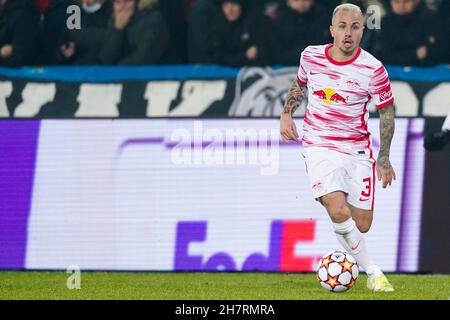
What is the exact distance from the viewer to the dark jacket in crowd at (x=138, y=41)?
45.4ft

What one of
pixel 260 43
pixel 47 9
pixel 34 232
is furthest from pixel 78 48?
A: pixel 34 232

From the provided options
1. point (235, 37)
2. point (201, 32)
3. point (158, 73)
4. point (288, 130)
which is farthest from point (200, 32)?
point (288, 130)

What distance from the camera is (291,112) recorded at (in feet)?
31.9

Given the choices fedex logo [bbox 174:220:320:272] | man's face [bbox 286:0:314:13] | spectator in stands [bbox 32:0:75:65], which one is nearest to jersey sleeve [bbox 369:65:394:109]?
fedex logo [bbox 174:220:320:272]

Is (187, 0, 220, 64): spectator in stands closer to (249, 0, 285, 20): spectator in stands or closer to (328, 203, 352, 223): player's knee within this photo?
(249, 0, 285, 20): spectator in stands

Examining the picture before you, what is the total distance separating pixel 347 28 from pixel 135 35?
4988 mm

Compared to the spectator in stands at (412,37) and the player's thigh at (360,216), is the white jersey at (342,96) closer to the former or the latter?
the player's thigh at (360,216)

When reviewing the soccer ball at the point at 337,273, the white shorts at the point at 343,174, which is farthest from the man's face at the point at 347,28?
the soccer ball at the point at 337,273

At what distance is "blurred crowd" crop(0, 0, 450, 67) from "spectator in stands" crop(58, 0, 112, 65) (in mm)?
11

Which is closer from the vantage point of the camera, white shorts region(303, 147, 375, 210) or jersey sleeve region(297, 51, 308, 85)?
white shorts region(303, 147, 375, 210)

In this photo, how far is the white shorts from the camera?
950cm

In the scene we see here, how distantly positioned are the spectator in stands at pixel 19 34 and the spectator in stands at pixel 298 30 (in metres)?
2.66
